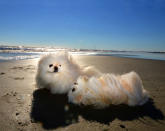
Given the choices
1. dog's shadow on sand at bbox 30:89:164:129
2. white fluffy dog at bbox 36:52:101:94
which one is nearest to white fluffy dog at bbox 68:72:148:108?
dog's shadow on sand at bbox 30:89:164:129

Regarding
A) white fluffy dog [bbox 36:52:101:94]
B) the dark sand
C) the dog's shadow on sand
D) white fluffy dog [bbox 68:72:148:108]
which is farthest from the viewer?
white fluffy dog [bbox 36:52:101:94]

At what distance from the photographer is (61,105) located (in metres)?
2.03

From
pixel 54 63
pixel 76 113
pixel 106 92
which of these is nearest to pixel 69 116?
pixel 76 113

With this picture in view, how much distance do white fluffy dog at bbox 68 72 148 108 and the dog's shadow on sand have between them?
0.29ft

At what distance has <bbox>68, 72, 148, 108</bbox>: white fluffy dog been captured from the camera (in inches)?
72.7

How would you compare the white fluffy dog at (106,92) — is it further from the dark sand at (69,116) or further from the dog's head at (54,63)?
the dog's head at (54,63)

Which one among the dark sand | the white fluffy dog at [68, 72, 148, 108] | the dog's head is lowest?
the dark sand

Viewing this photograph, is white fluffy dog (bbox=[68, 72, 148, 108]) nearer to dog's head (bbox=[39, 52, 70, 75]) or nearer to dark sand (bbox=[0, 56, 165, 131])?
dark sand (bbox=[0, 56, 165, 131])

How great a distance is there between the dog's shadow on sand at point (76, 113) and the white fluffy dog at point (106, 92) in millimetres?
89

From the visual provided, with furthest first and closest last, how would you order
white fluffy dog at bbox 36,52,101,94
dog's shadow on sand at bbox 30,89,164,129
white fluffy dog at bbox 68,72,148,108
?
white fluffy dog at bbox 36,52,101,94
white fluffy dog at bbox 68,72,148,108
dog's shadow on sand at bbox 30,89,164,129

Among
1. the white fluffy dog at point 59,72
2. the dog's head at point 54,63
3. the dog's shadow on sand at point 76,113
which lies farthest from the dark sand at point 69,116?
the dog's head at point 54,63

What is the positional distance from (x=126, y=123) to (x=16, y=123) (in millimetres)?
1328

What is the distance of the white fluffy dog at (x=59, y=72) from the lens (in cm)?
219

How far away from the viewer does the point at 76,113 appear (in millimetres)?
1780
